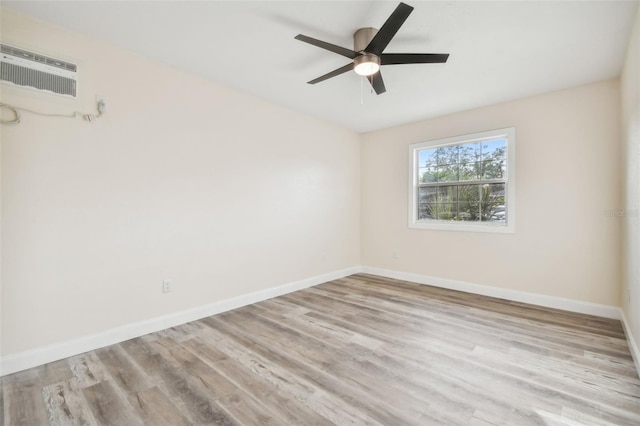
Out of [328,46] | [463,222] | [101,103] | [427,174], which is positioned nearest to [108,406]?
[101,103]

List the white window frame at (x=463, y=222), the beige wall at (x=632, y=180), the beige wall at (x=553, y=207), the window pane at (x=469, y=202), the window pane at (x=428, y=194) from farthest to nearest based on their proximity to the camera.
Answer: the window pane at (x=428, y=194), the window pane at (x=469, y=202), the white window frame at (x=463, y=222), the beige wall at (x=553, y=207), the beige wall at (x=632, y=180)

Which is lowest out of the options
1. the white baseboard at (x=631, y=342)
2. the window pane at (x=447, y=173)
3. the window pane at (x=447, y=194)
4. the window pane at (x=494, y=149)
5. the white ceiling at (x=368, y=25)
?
the white baseboard at (x=631, y=342)

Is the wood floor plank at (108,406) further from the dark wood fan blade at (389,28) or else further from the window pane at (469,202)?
the window pane at (469,202)

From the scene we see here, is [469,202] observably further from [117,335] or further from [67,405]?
[67,405]

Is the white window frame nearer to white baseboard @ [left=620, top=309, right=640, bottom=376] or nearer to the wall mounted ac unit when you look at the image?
white baseboard @ [left=620, top=309, right=640, bottom=376]

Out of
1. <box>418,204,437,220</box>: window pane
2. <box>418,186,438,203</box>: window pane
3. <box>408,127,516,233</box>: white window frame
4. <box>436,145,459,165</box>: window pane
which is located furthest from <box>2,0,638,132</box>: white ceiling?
<box>418,204,437,220</box>: window pane

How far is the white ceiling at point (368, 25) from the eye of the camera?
2.02m

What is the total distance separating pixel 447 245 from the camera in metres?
4.22

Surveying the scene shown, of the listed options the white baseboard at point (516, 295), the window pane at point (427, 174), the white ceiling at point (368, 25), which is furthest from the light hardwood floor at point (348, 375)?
the white ceiling at point (368, 25)

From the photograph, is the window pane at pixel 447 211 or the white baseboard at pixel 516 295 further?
the window pane at pixel 447 211

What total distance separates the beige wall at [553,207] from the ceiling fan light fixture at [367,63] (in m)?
2.37

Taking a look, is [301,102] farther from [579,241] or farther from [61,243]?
[579,241]

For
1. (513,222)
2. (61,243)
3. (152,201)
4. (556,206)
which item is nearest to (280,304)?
(152,201)

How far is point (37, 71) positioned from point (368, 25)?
2.51m
